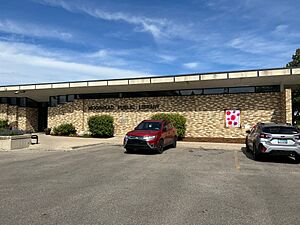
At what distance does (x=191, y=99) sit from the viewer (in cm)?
2327

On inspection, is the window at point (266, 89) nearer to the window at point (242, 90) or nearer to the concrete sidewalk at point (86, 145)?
the window at point (242, 90)

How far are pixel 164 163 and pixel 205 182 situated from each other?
3343 mm

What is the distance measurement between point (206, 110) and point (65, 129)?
13070mm

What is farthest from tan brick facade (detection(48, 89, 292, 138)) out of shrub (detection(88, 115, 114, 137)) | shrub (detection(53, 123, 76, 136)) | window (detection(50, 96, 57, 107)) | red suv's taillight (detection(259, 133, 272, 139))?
red suv's taillight (detection(259, 133, 272, 139))

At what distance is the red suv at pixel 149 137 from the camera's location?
42.6 ft

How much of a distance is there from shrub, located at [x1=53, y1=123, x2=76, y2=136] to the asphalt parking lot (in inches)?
645

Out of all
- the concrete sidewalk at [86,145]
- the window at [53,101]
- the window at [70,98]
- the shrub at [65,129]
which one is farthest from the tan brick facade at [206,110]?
the window at [53,101]

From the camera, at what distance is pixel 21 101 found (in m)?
31.5

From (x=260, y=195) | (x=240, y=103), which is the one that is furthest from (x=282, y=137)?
(x=240, y=103)

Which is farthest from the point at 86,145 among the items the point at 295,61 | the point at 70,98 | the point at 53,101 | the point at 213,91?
the point at 295,61

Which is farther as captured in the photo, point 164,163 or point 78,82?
point 78,82

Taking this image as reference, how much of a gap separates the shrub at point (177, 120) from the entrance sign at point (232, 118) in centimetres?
339

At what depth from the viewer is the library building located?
20078 mm

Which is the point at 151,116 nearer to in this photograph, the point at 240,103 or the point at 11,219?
the point at 240,103
